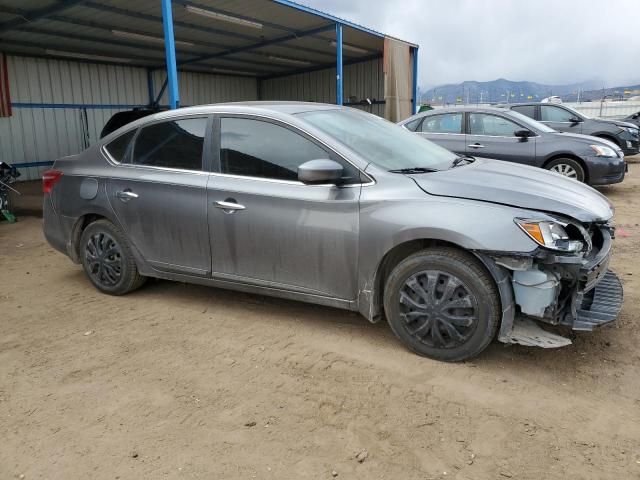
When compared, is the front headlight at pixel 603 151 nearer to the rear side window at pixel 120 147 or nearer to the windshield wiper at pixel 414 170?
the windshield wiper at pixel 414 170

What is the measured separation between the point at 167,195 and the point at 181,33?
10.7m

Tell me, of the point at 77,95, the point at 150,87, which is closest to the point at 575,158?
the point at 77,95

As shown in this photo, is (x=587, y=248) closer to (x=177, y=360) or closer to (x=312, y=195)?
(x=312, y=195)

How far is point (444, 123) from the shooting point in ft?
28.9

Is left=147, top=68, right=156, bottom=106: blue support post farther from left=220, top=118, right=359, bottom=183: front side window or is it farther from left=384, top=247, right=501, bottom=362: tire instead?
left=384, top=247, right=501, bottom=362: tire

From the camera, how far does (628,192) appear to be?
30.8ft

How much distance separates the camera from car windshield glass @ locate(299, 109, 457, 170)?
11.4 ft

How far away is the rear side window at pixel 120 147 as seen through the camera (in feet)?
14.0

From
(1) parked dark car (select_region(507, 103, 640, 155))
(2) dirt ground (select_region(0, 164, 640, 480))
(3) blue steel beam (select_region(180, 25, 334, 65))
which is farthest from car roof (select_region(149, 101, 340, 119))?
(3) blue steel beam (select_region(180, 25, 334, 65))

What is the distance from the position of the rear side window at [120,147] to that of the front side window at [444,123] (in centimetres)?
589

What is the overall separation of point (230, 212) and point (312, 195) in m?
0.68

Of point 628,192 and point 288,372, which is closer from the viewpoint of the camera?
point 288,372

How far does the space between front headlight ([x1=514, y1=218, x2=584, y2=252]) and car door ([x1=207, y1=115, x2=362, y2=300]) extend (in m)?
1.01

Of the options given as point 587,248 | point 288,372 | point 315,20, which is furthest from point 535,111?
point 288,372
